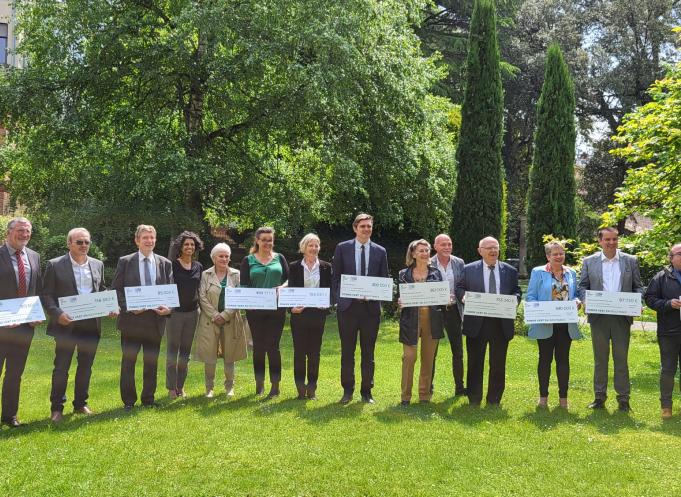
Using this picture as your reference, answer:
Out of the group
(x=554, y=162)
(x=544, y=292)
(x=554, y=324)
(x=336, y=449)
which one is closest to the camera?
(x=336, y=449)

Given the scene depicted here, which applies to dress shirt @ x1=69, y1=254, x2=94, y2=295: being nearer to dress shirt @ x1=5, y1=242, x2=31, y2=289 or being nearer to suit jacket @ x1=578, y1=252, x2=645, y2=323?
dress shirt @ x1=5, y1=242, x2=31, y2=289

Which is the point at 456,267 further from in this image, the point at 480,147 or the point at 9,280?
the point at 480,147

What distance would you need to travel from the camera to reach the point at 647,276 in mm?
22688

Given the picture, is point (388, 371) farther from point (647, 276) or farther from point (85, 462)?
point (647, 276)

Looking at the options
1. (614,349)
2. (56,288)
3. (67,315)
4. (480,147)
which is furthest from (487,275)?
(480,147)

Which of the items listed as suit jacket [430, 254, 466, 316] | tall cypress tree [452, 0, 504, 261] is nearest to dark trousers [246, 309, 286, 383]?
suit jacket [430, 254, 466, 316]

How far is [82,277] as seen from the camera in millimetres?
6703

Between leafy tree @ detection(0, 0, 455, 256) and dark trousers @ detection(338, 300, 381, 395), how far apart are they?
8.31 m

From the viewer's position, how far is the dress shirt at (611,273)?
23.9 ft

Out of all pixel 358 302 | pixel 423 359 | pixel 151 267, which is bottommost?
pixel 423 359

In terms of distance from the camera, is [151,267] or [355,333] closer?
[151,267]

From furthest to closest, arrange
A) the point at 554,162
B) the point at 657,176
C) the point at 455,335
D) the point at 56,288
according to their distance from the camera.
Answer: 1. the point at 554,162
2. the point at 657,176
3. the point at 455,335
4. the point at 56,288

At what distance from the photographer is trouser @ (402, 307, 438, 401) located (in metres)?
7.42

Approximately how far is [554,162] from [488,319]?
48.1ft
